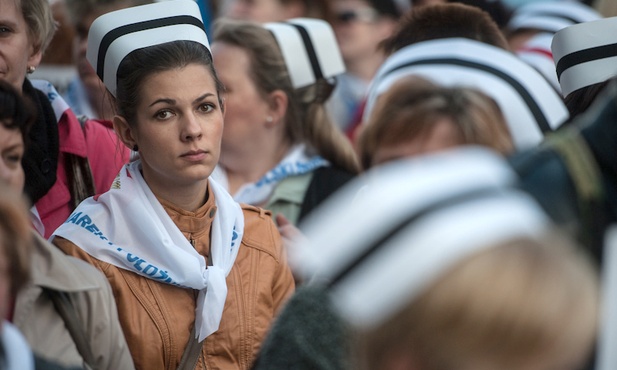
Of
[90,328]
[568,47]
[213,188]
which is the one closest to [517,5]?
[568,47]

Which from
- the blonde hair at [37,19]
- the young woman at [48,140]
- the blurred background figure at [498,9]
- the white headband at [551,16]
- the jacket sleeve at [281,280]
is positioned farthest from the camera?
the blurred background figure at [498,9]

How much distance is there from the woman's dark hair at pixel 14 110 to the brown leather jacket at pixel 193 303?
0.51m

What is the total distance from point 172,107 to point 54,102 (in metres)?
0.64

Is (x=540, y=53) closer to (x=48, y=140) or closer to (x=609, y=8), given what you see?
(x=609, y=8)

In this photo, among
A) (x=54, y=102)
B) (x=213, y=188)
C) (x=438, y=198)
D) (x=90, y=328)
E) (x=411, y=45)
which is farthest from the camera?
(x=54, y=102)

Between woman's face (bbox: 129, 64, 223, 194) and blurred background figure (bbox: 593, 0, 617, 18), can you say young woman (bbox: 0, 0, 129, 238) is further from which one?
blurred background figure (bbox: 593, 0, 617, 18)

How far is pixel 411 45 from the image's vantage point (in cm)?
368

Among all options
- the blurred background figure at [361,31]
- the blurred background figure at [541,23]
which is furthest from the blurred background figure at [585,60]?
the blurred background figure at [361,31]

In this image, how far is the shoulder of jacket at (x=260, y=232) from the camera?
3.96 meters

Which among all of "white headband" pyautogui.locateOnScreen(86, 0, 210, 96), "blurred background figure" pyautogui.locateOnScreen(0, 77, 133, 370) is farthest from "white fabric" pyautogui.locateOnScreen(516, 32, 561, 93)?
"blurred background figure" pyautogui.locateOnScreen(0, 77, 133, 370)

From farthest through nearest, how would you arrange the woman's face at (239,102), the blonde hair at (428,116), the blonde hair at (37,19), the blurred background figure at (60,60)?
1. the blurred background figure at (60,60)
2. the woman's face at (239,102)
3. the blonde hair at (37,19)
4. the blonde hair at (428,116)

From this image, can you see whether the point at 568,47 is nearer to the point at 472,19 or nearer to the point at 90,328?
the point at 472,19

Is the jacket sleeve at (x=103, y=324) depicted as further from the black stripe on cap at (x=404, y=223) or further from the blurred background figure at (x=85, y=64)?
the blurred background figure at (x=85, y=64)

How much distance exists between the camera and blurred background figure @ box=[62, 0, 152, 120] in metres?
5.26
